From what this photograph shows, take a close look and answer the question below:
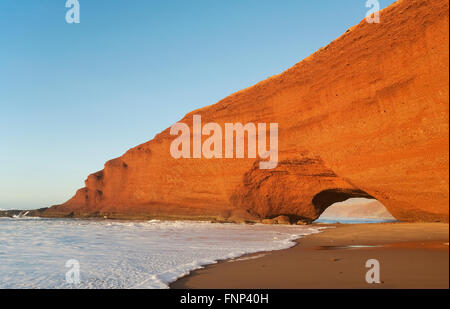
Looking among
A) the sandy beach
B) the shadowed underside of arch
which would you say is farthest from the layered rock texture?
the sandy beach

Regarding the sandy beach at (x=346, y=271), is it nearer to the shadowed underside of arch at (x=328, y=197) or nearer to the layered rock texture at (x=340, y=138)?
the layered rock texture at (x=340, y=138)

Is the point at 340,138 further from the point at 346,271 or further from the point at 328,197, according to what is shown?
the point at 346,271

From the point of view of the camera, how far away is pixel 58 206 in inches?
1895

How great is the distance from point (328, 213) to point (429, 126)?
13684 centimetres

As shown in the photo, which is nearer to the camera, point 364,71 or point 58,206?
point 364,71

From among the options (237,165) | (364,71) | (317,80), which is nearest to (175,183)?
(237,165)

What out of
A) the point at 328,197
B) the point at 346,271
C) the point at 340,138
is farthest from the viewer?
the point at 328,197

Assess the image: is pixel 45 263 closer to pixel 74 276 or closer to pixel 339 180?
pixel 74 276

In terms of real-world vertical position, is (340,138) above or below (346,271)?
above

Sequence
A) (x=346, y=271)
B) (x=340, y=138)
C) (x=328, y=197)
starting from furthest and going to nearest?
1. (x=328, y=197)
2. (x=340, y=138)
3. (x=346, y=271)

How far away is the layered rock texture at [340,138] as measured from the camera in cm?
A: 1306

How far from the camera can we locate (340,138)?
18906 millimetres

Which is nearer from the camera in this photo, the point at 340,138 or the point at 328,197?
the point at 340,138

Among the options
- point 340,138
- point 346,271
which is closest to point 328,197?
point 340,138
